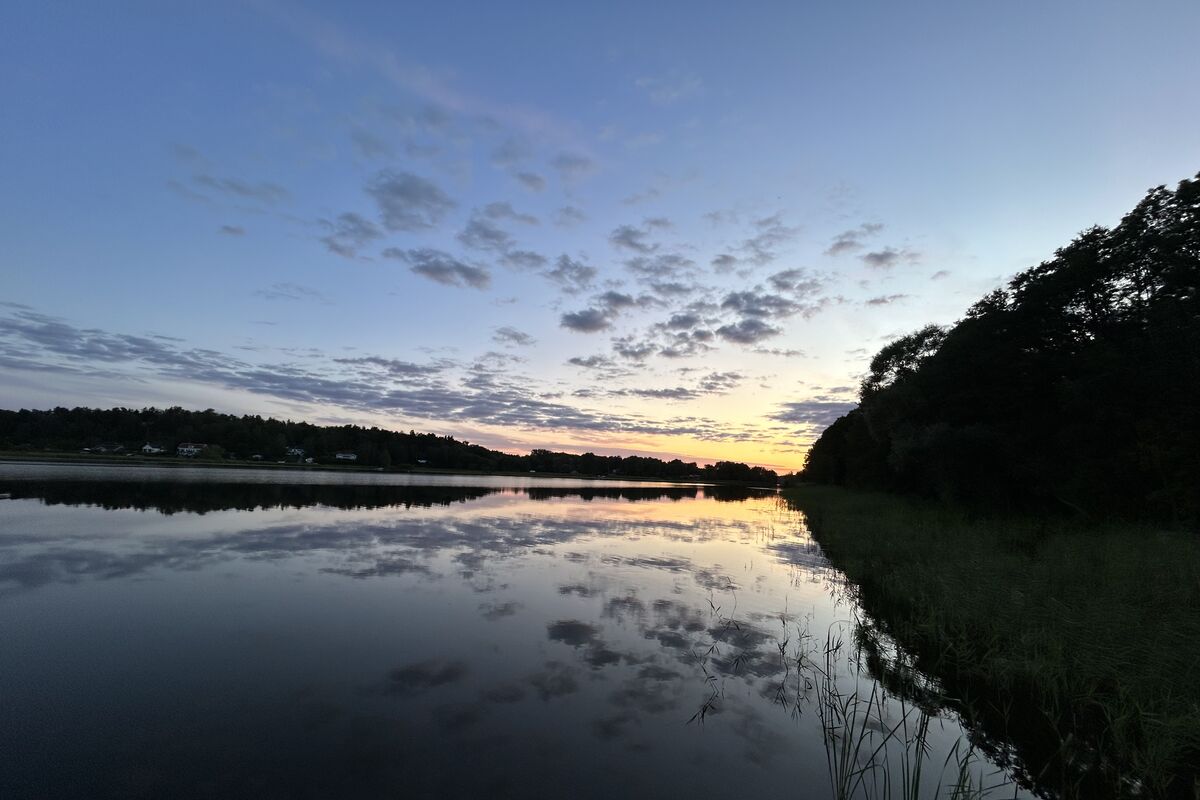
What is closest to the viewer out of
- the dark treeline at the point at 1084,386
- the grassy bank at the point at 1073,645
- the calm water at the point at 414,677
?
the calm water at the point at 414,677

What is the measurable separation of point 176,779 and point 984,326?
35402 millimetres

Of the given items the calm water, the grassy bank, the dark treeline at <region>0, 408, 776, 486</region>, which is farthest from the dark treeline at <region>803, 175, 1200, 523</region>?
the dark treeline at <region>0, 408, 776, 486</region>

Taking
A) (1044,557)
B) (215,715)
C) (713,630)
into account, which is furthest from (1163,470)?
(215,715)

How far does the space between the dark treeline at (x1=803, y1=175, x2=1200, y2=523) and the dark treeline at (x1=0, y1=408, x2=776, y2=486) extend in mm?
119820

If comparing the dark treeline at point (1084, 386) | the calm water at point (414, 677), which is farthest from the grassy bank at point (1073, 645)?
the dark treeline at point (1084, 386)

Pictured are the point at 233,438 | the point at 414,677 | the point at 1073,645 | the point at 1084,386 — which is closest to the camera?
the point at 414,677

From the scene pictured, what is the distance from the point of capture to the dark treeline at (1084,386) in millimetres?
17484

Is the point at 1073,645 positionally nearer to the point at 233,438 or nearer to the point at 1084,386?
the point at 1084,386

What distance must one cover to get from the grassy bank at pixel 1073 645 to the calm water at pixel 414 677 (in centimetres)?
108

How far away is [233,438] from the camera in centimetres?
12275

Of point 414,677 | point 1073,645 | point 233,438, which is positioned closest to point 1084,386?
point 1073,645

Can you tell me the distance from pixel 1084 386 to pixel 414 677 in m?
24.8

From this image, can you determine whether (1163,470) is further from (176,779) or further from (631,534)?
(176,779)

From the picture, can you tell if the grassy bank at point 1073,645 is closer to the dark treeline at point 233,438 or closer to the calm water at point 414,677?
the calm water at point 414,677
